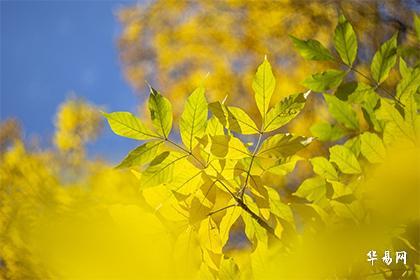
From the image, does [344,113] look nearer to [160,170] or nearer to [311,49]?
[311,49]

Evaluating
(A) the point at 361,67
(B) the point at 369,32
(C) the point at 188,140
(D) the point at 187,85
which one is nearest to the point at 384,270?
(C) the point at 188,140

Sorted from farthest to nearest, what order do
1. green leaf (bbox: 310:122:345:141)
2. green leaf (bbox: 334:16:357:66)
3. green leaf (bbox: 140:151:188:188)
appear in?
green leaf (bbox: 310:122:345:141) → green leaf (bbox: 334:16:357:66) → green leaf (bbox: 140:151:188:188)

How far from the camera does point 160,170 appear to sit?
1.03 ft

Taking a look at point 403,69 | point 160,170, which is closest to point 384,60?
point 403,69

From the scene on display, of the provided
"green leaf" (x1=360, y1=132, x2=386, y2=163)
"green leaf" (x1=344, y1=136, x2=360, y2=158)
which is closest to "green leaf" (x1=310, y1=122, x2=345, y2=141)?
"green leaf" (x1=344, y1=136, x2=360, y2=158)

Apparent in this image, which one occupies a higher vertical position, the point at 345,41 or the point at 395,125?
the point at 345,41

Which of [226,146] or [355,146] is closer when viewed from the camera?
[226,146]

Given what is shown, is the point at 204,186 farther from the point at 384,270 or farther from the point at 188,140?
the point at 384,270

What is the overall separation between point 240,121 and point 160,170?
0.23ft

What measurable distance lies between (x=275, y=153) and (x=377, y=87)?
18 cm

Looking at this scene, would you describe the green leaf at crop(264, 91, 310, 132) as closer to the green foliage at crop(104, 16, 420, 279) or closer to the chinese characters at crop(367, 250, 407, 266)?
the green foliage at crop(104, 16, 420, 279)

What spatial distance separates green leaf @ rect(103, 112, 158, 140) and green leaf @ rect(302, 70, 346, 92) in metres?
0.17

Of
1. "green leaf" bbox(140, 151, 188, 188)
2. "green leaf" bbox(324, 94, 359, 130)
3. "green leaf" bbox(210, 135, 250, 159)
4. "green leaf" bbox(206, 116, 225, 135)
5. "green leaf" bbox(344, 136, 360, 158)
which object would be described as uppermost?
"green leaf" bbox(324, 94, 359, 130)

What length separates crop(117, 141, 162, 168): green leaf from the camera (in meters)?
0.32
